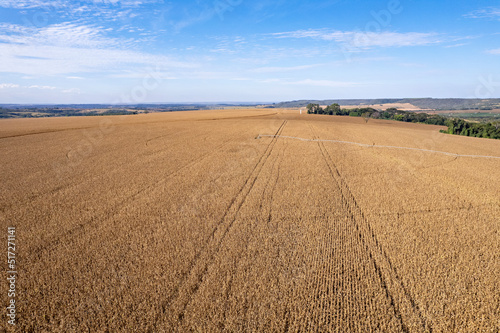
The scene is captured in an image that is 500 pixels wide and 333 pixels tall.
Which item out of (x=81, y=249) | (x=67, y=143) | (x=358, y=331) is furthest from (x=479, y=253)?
(x=67, y=143)

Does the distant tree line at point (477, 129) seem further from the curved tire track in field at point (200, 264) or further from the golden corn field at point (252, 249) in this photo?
the curved tire track in field at point (200, 264)

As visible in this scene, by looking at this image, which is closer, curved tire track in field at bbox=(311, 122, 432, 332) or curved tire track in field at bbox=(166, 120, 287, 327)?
curved tire track in field at bbox=(311, 122, 432, 332)

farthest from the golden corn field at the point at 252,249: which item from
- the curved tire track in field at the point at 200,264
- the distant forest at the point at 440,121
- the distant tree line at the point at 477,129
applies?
the distant forest at the point at 440,121

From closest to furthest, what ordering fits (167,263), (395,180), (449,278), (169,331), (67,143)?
(169,331) < (449,278) < (167,263) < (395,180) < (67,143)

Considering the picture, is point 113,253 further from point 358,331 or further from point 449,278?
point 449,278

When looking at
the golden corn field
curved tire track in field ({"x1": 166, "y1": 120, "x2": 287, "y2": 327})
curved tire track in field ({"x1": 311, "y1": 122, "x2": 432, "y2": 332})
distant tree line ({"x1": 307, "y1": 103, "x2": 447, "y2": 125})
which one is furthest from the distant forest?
curved tire track in field ({"x1": 166, "y1": 120, "x2": 287, "y2": 327})

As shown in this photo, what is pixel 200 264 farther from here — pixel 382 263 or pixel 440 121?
pixel 440 121

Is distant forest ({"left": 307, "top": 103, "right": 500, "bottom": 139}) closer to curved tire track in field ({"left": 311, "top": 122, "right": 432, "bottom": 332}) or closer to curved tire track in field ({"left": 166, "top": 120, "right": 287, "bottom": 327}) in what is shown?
curved tire track in field ({"left": 311, "top": 122, "right": 432, "bottom": 332})
